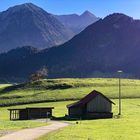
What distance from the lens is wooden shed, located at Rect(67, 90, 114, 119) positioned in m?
104

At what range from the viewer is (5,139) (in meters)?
46.7

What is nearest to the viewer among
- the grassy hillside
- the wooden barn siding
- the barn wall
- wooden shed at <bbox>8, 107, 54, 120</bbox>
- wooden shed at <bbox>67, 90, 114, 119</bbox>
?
wooden shed at <bbox>67, 90, 114, 119</bbox>

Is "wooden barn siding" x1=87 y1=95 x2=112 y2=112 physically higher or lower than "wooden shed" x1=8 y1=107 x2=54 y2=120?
higher

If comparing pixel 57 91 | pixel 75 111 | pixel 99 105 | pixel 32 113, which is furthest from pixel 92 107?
pixel 57 91

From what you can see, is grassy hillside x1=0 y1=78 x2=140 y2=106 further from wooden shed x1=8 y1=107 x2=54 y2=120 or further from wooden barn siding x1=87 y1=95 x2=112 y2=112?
wooden barn siding x1=87 y1=95 x2=112 y2=112

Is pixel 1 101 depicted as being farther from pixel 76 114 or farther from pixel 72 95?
pixel 76 114

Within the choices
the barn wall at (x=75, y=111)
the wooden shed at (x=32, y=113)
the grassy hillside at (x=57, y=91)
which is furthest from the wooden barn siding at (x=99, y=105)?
the grassy hillside at (x=57, y=91)

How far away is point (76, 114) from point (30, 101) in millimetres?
43370

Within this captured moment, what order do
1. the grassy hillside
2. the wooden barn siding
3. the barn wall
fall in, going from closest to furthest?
the wooden barn siding
the barn wall
the grassy hillside

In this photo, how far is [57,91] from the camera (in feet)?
556

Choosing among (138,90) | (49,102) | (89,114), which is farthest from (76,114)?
(138,90)

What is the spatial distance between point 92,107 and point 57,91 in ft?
215

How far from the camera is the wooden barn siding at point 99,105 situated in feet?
341

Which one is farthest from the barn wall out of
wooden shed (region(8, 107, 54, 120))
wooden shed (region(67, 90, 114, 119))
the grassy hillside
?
the grassy hillside
